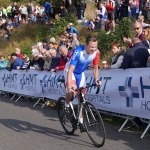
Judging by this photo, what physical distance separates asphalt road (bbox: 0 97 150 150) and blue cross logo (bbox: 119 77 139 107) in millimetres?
687

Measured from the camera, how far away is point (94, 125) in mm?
7246

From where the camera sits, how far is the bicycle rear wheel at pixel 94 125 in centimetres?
703

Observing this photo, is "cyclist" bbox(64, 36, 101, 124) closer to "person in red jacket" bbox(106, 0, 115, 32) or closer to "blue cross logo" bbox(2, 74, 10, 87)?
"blue cross logo" bbox(2, 74, 10, 87)

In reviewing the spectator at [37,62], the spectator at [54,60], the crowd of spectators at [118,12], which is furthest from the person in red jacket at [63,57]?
the crowd of spectators at [118,12]

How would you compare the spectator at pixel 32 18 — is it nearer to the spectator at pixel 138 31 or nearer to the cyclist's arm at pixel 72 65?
the spectator at pixel 138 31

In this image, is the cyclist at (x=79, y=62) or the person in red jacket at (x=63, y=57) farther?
the person in red jacket at (x=63, y=57)

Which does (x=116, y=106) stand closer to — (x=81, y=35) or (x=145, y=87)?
(x=145, y=87)

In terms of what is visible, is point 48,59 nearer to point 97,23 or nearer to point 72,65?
point 72,65

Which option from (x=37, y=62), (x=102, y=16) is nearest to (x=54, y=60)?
(x=37, y=62)

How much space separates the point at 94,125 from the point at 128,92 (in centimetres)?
125

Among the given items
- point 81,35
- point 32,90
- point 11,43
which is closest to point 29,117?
point 32,90

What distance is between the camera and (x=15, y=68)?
48.1ft

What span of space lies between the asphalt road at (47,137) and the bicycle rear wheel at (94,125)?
5.9 inches

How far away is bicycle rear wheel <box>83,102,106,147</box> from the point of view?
23.1ft
